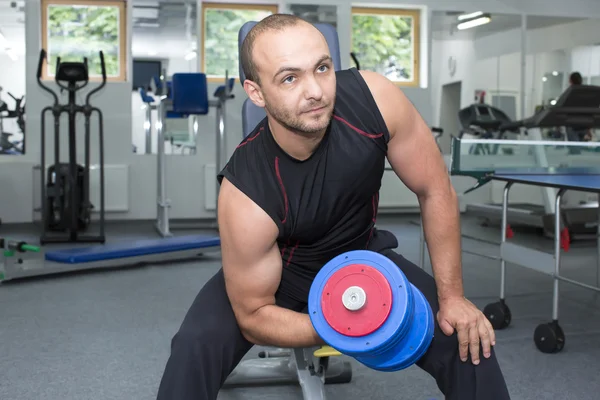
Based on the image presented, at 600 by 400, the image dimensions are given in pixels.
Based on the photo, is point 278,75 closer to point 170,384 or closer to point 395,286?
point 395,286

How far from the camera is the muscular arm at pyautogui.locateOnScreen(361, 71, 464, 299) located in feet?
4.88

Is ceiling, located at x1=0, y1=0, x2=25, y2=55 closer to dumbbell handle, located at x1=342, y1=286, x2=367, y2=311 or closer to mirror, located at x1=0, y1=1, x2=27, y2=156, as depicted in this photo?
mirror, located at x1=0, y1=1, x2=27, y2=156

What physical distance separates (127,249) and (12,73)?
8.96 meters

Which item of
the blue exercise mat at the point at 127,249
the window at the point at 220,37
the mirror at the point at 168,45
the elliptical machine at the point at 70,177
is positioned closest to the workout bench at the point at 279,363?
the blue exercise mat at the point at 127,249

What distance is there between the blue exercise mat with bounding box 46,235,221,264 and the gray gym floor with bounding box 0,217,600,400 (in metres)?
0.12

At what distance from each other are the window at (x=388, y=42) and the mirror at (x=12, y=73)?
328 cm

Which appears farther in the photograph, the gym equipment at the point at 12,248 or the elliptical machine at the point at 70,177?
the elliptical machine at the point at 70,177

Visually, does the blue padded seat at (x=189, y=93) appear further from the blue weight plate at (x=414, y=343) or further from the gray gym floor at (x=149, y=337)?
the blue weight plate at (x=414, y=343)

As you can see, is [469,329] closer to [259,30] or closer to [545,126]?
[259,30]

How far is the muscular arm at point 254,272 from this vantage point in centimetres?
141

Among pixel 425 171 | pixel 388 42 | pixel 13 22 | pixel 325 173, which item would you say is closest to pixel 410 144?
pixel 425 171

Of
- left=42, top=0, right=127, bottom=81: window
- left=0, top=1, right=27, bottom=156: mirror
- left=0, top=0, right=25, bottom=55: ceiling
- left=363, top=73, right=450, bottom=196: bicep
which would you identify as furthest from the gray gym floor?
left=0, top=0, right=25, bottom=55: ceiling

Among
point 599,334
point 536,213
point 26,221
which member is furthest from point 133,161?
point 599,334

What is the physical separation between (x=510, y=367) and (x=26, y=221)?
5.12m
